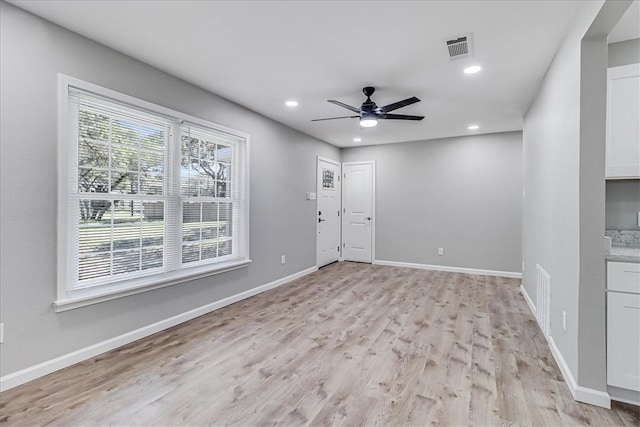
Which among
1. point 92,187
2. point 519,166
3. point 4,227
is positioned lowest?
point 4,227

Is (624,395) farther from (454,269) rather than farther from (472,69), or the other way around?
(454,269)

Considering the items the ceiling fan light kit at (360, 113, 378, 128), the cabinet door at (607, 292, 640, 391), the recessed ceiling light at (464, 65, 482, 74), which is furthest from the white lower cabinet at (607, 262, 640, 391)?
the ceiling fan light kit at (360, 113, 378, 128)

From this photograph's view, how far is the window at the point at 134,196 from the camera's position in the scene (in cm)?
242

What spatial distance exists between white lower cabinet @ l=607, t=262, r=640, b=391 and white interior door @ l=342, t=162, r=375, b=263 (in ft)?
15.2

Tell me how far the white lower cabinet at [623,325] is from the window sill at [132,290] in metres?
3.49

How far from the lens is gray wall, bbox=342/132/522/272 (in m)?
5.32

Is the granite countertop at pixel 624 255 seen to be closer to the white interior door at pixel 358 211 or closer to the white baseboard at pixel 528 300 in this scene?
the white baseboard at pixel 528 300

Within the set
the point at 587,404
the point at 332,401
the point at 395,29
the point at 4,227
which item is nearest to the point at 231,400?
the point at 332,401

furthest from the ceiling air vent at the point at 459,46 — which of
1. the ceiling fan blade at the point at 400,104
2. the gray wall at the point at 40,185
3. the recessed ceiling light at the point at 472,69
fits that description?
the gray wall at the point at 40,185

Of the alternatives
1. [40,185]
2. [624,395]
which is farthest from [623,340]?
[40,185]

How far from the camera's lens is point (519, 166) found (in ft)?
17.1

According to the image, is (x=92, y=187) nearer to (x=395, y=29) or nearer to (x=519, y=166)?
(x=395, y=29)

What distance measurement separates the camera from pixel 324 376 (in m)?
2.27

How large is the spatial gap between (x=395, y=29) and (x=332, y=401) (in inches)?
105
